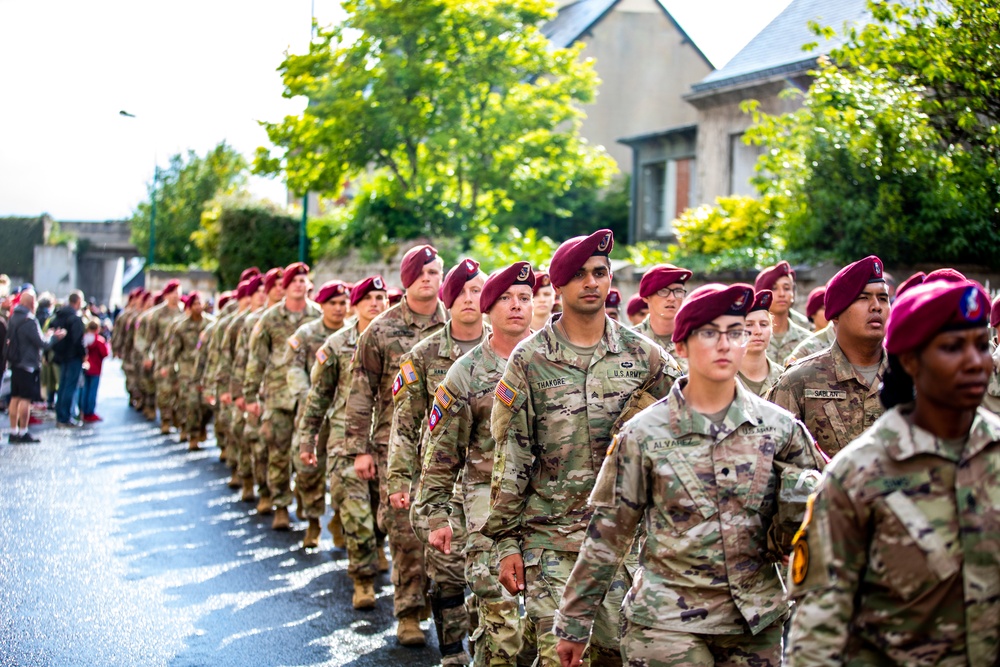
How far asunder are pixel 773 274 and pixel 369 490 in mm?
3484

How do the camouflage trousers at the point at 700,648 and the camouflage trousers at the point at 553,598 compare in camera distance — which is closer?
the camouflage trousers at the point at 700,648

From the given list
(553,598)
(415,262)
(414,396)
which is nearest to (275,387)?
(415,262)

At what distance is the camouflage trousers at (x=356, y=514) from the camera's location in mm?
8703

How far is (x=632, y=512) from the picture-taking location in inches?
168

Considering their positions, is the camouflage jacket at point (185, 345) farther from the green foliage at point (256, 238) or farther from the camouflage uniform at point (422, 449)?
the green foliage at point (256, 238)

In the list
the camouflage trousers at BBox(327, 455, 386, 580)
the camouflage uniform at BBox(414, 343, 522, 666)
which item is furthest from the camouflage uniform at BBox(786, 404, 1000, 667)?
the camouflage trousers at BBox(327, 455, 386, 580)

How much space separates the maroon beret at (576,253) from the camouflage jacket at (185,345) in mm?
13397

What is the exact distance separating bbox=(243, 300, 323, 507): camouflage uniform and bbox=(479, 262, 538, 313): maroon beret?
17.5 ft

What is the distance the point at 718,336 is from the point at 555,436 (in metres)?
1.31

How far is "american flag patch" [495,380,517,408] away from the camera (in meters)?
5.39

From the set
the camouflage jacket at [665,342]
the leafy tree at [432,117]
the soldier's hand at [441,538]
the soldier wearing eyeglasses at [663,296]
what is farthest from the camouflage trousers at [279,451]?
the leafy tree at [432,117]

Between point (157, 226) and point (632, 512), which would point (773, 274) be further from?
point (157, 226)

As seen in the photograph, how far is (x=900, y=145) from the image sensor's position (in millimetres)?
15031

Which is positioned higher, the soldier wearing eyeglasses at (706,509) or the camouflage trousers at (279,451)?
the soldier wearing eyeglasses at (706,509)
